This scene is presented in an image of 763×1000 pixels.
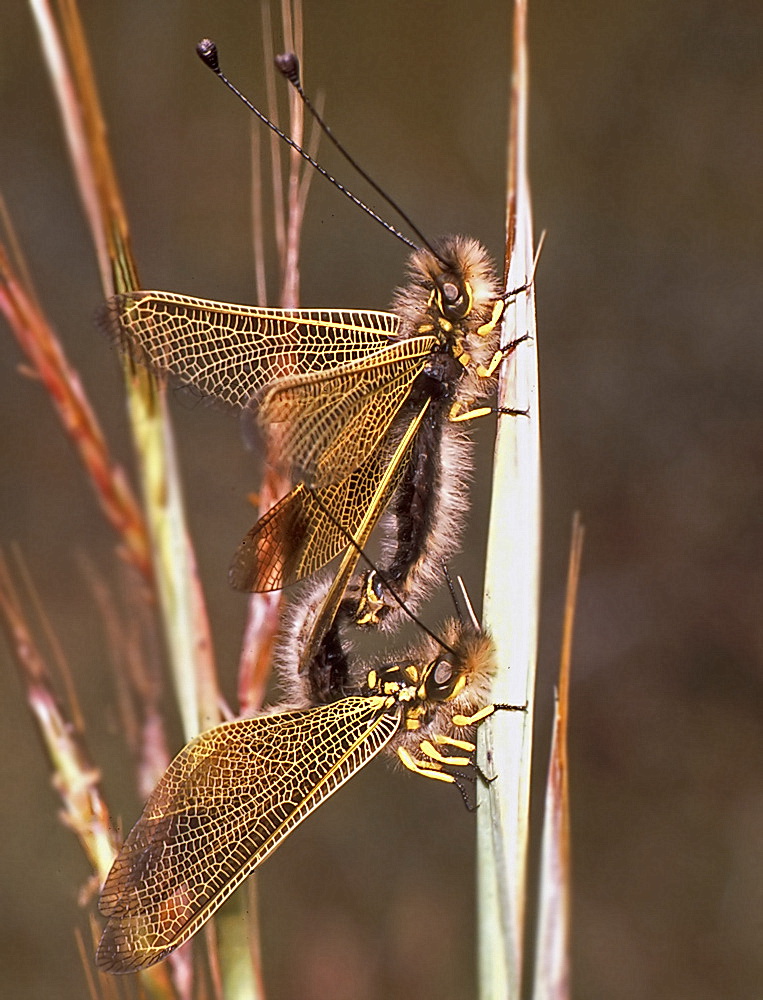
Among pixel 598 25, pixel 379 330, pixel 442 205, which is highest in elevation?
pixel 598 25

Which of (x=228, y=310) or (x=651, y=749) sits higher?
(x=228, y=310)

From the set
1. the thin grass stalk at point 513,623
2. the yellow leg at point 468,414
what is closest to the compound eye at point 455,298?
the yellow leg at point 468,414

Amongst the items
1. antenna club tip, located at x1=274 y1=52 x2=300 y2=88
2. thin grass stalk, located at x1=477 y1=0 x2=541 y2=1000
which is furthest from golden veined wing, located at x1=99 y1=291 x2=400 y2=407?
thin grass stalk, located at x1=477 y1=0 x2=541 y2=1000

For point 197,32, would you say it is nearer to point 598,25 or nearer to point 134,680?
point 598,25

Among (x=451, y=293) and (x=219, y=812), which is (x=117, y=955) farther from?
(x=451, y=293)

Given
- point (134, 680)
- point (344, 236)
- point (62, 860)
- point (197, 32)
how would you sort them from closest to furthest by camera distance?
point (134, 680) < point (62, 860) < point (197, 32) < point (344, 236)

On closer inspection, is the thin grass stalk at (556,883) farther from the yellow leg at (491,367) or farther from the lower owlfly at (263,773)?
the yellow leg at (491,367)

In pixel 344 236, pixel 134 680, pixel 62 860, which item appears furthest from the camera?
pixel 344 236

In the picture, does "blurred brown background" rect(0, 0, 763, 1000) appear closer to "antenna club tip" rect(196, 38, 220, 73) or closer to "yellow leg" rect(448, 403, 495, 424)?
"yellow leg" rect(448, 403, 495, 424)

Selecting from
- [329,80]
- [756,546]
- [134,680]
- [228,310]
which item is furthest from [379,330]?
[756,546]
